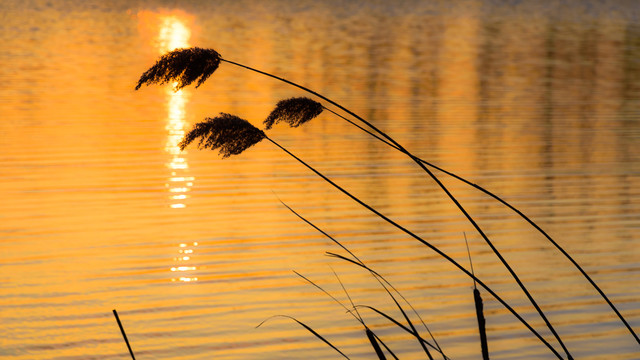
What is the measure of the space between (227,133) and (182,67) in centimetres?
21

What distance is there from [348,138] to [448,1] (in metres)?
46.7

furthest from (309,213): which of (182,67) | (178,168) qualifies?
(182,67)

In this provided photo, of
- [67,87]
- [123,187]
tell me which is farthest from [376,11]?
[123,187]

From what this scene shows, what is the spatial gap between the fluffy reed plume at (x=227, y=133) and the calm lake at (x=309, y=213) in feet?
8.44

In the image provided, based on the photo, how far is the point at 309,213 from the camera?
970 cm

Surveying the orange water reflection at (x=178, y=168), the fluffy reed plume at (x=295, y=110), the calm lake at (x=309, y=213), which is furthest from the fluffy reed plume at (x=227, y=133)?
the calm lake at (x=309, y=213)

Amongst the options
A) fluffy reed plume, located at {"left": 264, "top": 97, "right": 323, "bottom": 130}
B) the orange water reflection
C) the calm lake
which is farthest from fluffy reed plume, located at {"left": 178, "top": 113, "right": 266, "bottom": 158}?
the calm lake

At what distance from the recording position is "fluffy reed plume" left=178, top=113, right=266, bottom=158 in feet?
9.13

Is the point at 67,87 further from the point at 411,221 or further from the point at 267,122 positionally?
the point at 267,122

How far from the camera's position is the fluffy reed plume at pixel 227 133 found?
9.13ft

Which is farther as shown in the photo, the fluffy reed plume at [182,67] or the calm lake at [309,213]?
the calm lake at [309,213]

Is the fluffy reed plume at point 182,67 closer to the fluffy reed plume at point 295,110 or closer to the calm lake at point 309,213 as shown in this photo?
the fluffy reed plume at point 295,110

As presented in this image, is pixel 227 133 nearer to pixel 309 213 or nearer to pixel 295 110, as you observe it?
pixel 295 110

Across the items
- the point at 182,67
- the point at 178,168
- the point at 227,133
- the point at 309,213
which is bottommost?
the point at 309,213
